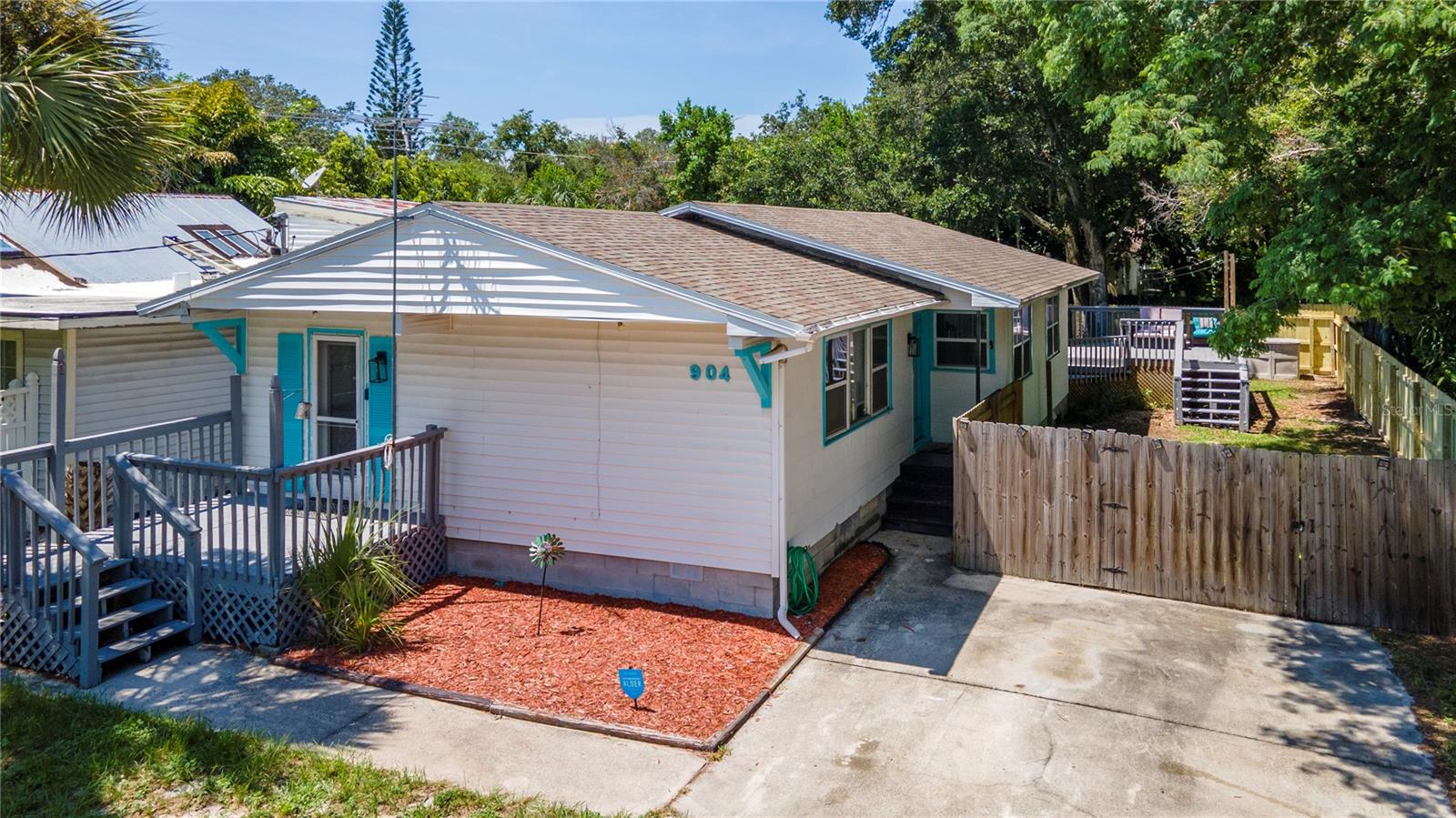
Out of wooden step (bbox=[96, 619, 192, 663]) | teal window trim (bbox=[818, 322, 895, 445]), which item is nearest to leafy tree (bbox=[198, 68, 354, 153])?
teal window trim (bbox=[818, 322, 895, 445])

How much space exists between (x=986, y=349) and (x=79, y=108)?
10877 millimetres

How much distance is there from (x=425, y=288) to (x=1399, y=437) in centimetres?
1390

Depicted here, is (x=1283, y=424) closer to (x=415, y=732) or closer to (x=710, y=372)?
(x=710, y=372)

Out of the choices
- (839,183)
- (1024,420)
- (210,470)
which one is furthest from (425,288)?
(839,183)

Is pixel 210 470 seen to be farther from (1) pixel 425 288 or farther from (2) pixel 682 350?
(2) pixel 682 350

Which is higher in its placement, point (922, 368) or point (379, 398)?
point (922, 368)

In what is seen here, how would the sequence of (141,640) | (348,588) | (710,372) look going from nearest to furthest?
1. (141,640)
2. (348,588)
3. (710,372)

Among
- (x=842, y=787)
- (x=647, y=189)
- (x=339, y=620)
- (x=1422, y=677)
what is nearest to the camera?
(x=842, y=787)

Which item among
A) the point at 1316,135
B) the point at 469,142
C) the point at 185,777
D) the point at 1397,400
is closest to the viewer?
the point at 185,777

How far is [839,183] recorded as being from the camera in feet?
113

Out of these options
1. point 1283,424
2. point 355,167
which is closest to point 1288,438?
point 1283,424

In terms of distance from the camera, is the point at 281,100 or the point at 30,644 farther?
the point at 281,100

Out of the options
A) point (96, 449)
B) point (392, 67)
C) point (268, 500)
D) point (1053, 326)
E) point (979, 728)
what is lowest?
point (979, 728)

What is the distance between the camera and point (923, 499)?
12688 millimetres
